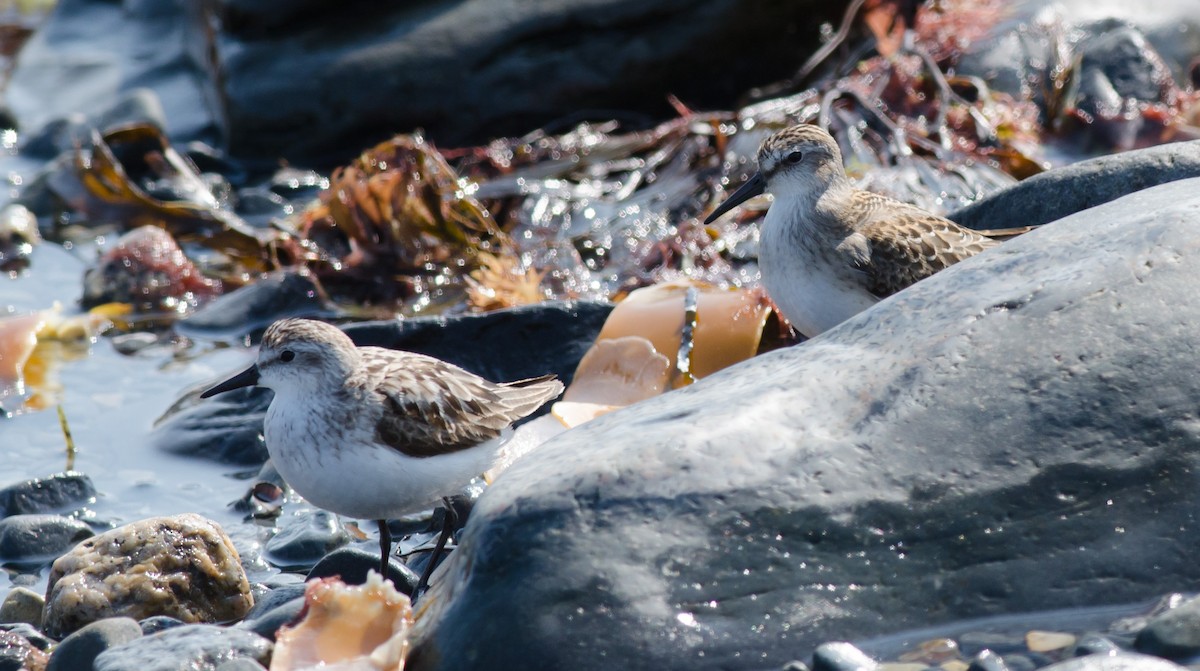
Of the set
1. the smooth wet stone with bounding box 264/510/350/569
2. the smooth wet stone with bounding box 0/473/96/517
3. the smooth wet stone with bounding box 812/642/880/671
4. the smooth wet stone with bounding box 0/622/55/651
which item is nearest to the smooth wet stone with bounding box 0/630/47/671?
the smooth wet stone with bounding box 0/622/55/651

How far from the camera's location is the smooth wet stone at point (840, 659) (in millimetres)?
3853

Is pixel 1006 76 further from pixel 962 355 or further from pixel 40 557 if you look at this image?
pixel 40 557

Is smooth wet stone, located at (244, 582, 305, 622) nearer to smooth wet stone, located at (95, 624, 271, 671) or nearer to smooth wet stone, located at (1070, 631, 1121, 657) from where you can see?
smooth wet stone, located at (95, 624, 271, 671)

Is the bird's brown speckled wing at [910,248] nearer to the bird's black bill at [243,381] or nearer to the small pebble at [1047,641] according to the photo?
the small pebble at [1047,641]

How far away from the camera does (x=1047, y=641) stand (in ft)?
13.3

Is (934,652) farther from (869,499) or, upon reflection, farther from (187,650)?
(187,650)

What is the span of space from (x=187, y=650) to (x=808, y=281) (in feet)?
10.2

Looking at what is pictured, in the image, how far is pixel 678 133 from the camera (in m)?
9.47

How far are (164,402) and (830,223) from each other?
3.74 metres

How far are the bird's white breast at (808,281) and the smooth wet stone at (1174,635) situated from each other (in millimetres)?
2325

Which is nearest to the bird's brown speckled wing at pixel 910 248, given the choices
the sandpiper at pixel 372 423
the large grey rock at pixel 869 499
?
the large grey rock at pixel 869 499

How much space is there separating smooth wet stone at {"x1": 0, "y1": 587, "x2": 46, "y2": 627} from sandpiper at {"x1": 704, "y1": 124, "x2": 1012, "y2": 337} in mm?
3278

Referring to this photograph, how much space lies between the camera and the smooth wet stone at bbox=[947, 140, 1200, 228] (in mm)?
6141

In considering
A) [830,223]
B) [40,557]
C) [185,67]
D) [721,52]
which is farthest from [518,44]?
[40,557]
